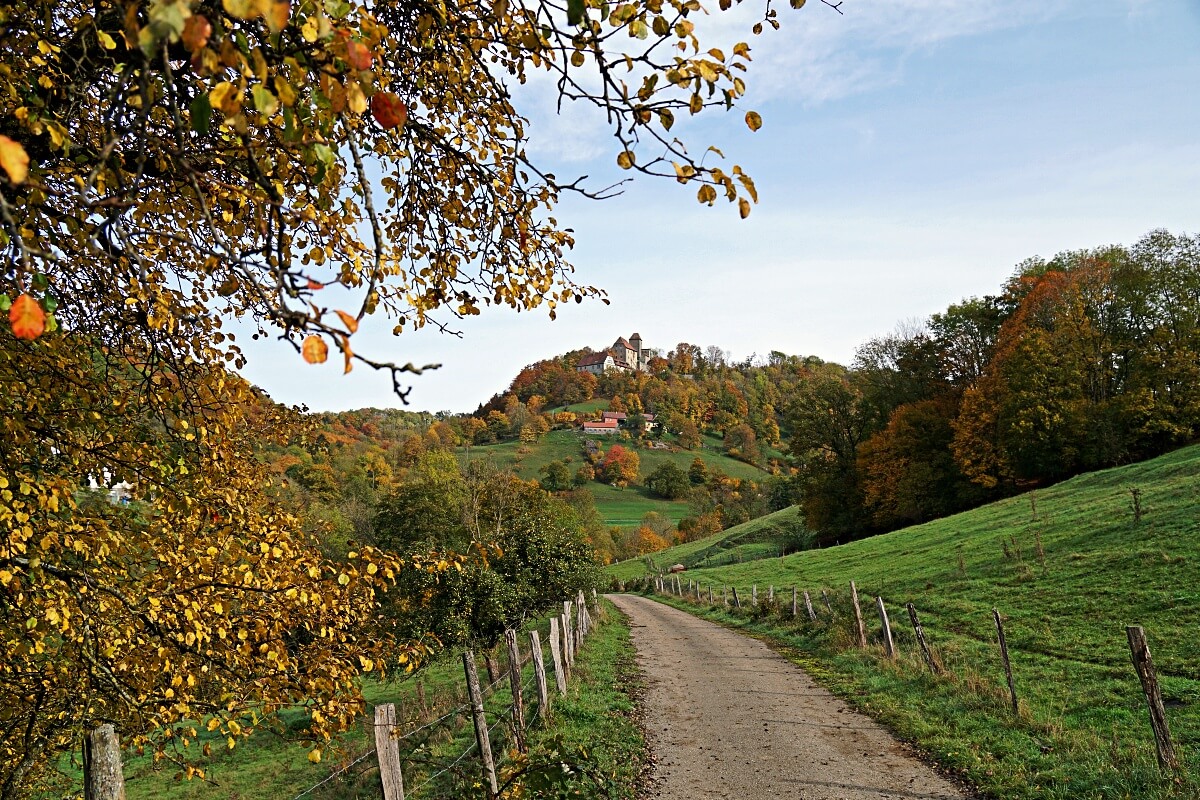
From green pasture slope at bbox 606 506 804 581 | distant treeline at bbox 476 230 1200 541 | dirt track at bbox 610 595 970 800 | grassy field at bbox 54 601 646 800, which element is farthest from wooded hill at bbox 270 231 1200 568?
dirt track at bbox 610 595 970 800

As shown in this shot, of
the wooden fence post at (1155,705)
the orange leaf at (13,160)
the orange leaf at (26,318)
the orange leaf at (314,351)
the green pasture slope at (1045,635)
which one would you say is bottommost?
the green pasture slope at (1045,635)

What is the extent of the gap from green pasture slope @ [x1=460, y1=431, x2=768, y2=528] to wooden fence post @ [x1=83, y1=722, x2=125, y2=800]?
9590cm

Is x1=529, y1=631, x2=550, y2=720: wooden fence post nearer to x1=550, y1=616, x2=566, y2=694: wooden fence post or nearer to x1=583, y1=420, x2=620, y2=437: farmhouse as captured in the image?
x1=550, y1=616, x2=566, y2=694: wooden fence post

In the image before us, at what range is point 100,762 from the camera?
5449 mm

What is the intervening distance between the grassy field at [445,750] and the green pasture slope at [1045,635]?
14.9 feet

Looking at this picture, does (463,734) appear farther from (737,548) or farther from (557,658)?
(737,548)

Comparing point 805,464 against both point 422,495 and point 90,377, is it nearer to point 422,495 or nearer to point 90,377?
point 422,495

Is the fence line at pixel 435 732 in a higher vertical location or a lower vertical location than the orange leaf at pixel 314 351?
lower

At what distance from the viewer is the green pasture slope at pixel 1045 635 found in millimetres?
8984

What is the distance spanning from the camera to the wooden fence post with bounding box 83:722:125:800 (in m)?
5.40

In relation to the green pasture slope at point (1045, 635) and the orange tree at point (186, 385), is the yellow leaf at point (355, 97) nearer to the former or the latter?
the orange tree at point (186, 385)

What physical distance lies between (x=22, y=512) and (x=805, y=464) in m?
56.6

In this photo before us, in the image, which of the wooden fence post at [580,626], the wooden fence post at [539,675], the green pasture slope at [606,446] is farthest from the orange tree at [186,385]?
the green pasture slope at [606,446]

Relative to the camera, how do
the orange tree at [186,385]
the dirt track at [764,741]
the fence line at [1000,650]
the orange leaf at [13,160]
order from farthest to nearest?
the dirt track at [764,741] < the fence line at [1000,650] < the orange tree at [186,385] < the orange leaf at [13,160]
